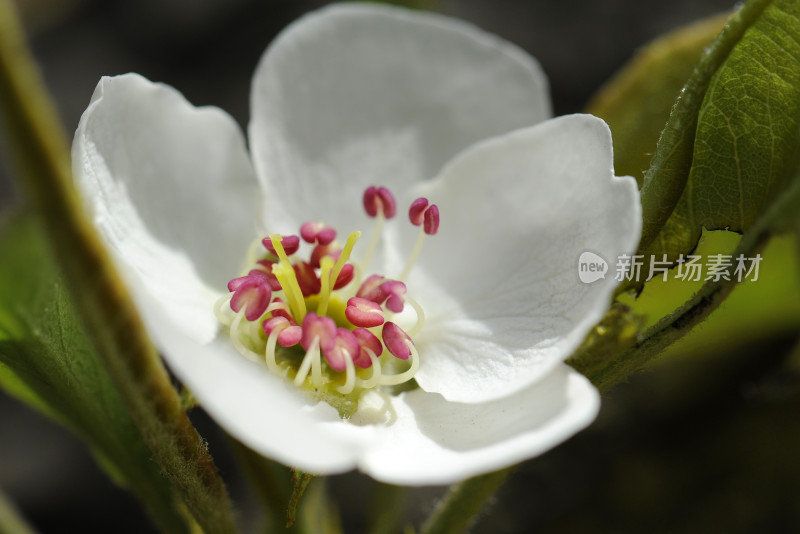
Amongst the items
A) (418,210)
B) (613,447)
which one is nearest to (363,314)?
(418,210)

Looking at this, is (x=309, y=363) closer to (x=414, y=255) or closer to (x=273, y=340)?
(x=273, y=340)

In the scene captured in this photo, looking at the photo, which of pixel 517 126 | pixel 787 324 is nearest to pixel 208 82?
pixel 517 126

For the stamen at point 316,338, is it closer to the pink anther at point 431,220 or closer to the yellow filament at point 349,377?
the yellow filament at point 349,377

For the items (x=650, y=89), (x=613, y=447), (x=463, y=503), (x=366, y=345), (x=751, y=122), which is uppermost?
(x=751, y=122)

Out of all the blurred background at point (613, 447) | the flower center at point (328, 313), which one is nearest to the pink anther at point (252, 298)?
the flower center at point (328, 313)

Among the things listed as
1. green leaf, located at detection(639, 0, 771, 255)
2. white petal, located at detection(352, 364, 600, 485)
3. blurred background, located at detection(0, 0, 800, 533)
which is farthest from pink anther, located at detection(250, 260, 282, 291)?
blurred background, located at detection(0, 0, 800, 533)

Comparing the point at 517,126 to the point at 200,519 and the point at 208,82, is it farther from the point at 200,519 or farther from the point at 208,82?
the point at 208,82

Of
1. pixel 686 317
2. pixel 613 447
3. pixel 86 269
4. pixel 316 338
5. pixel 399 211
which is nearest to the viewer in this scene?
pixel 86 269
